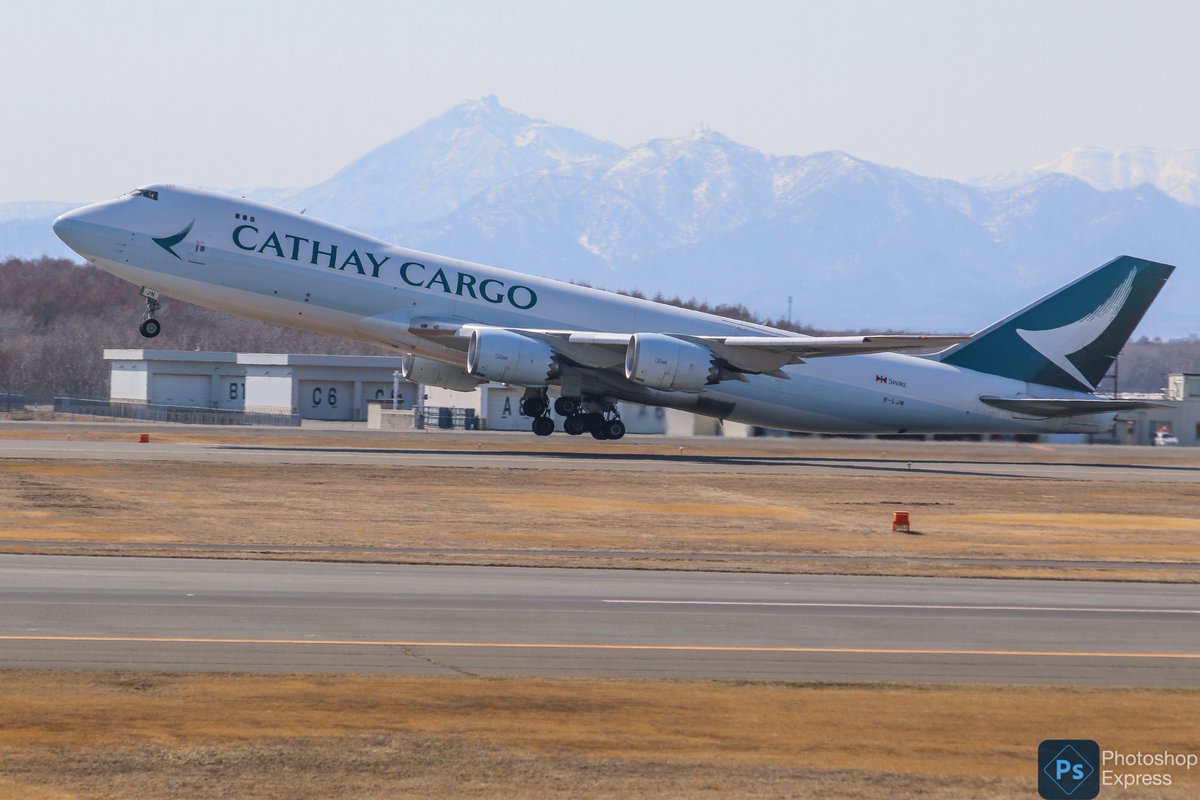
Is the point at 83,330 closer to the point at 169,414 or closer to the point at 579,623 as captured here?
the point at 169,414

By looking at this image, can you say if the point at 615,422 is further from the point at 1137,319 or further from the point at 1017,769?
the point at 1017,769

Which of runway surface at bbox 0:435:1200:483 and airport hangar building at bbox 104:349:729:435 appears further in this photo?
airport hangar building at bbox 104:349:729:435

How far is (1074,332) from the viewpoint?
49781 millimetres

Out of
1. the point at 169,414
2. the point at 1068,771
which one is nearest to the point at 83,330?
the point at 169,414

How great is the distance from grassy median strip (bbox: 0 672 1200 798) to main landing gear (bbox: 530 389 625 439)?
112ft

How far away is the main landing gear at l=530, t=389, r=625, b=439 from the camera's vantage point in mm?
47469

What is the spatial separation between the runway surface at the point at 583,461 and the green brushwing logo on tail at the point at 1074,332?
3.50 m

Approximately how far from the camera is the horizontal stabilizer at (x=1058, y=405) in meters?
48.4

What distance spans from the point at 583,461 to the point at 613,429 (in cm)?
544

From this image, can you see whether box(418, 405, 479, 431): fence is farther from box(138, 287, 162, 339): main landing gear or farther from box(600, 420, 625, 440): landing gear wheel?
box(138, 287, 162, 339): main landing gear

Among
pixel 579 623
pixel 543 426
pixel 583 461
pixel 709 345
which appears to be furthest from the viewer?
pixel 543 426

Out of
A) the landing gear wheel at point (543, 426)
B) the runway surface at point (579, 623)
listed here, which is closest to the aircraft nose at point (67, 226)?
the landing gear wheel at point (543, 426)

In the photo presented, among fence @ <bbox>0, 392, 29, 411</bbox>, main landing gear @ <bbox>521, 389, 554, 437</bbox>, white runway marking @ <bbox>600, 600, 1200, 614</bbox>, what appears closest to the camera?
white runway marking @ <bbox>600, 600, 1200, 614</bbox>

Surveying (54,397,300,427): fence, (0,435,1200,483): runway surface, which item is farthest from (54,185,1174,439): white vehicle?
(54,397,300,427): fence
